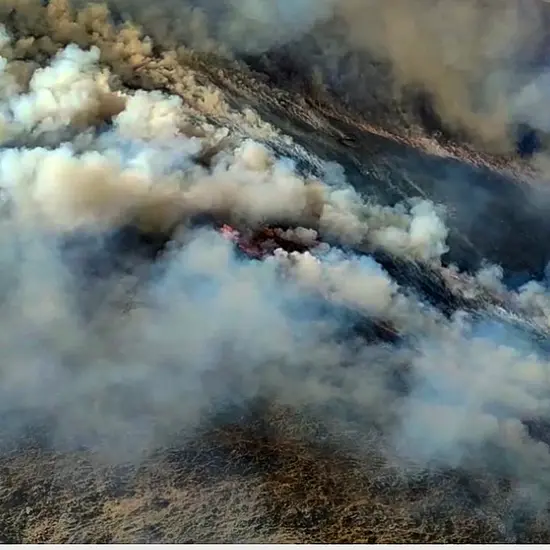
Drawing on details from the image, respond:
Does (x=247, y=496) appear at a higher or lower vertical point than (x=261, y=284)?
lower

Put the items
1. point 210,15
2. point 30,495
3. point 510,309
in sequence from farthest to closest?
1. point 210,15
2. point 510,309
3. point 30,495

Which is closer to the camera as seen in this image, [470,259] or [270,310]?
[270,310]

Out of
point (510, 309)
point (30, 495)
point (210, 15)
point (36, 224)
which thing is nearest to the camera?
point (30, 495)

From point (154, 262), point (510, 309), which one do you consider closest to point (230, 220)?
point (154, 262)

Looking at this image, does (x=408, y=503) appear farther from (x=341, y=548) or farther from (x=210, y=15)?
(x=210, y=15)

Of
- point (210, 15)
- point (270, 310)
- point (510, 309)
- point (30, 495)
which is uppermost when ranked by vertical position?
point (210, 15)

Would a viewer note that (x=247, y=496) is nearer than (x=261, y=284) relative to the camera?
Yes

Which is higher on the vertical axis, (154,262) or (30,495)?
(154,262)

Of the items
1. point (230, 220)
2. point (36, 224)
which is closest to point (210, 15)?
point (230, 220)
